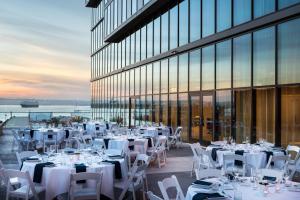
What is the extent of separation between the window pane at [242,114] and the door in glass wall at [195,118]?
8.70 ft

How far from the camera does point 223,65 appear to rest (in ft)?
41.8

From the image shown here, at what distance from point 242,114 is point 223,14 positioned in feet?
12.6

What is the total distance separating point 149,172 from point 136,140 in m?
1.17

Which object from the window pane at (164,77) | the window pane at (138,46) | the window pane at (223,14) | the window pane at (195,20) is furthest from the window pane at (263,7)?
the window pane at (138,46)

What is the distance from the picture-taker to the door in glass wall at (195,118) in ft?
47.3

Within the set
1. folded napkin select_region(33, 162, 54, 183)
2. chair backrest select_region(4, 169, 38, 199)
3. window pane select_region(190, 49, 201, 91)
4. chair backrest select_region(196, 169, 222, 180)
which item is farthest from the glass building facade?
chair backrest select_region(4, 169, 38, 199)

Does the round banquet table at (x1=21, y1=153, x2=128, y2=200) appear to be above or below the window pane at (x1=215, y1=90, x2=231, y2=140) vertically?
below

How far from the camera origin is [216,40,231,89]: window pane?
12422 millimetres

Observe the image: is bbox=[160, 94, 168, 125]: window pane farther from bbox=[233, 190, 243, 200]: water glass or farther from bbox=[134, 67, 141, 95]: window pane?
bbox=[233, 190, 243, 200]: water glass

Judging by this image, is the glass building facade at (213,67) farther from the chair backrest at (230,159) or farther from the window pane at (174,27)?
the chair backrest at (230,159)

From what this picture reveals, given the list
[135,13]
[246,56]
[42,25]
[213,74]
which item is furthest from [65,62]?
[246,56]

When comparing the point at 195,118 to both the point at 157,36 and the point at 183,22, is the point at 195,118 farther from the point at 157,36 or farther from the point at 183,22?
the point at 157,36

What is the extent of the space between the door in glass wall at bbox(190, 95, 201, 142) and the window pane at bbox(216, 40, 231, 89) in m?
1.74

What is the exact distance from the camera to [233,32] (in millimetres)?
11945
